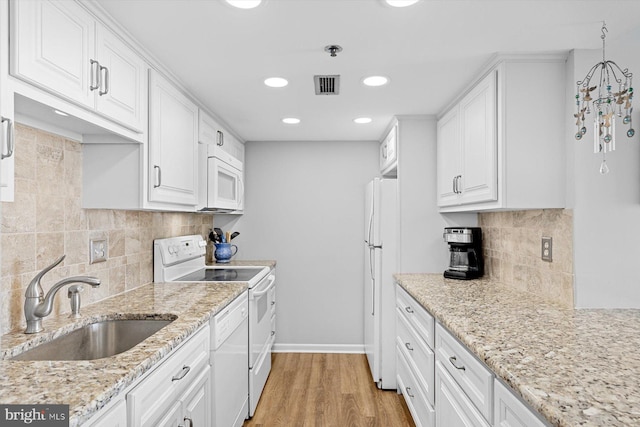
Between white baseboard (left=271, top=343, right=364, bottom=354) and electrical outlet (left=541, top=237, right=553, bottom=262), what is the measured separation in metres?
2.45

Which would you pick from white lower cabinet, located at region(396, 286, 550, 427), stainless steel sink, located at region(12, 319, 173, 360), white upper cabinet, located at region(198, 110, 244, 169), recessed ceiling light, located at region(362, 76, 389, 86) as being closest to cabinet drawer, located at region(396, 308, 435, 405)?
white lower cabinet, located at region(396, 286, 550, 427)

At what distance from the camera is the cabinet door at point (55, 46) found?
124cm

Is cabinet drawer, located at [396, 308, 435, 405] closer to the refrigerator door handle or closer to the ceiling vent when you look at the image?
the refrigerator door handle

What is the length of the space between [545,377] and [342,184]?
3.30 m

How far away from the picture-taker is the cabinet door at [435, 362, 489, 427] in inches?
63.3

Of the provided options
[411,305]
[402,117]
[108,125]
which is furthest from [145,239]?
[402,117]

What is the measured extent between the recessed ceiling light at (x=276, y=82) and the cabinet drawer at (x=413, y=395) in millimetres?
1963

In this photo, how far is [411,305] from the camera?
2.70 metres

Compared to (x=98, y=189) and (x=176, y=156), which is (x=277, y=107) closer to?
(x=176, y=156)

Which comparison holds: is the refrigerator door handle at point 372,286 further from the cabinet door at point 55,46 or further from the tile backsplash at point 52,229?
the cabinet door at point 55,46

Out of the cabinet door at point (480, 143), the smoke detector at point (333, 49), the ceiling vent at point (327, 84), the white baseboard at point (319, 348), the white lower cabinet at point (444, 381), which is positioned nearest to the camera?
the white lower cabinet at point (444, 381)

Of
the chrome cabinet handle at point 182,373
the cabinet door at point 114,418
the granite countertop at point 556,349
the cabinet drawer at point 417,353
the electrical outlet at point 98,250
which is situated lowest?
the cabinet drawer at point 417,353

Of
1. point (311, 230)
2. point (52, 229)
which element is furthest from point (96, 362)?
point (311, 230)

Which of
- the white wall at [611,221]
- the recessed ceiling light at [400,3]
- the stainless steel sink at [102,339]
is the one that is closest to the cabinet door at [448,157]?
the white wall at [611,221]
